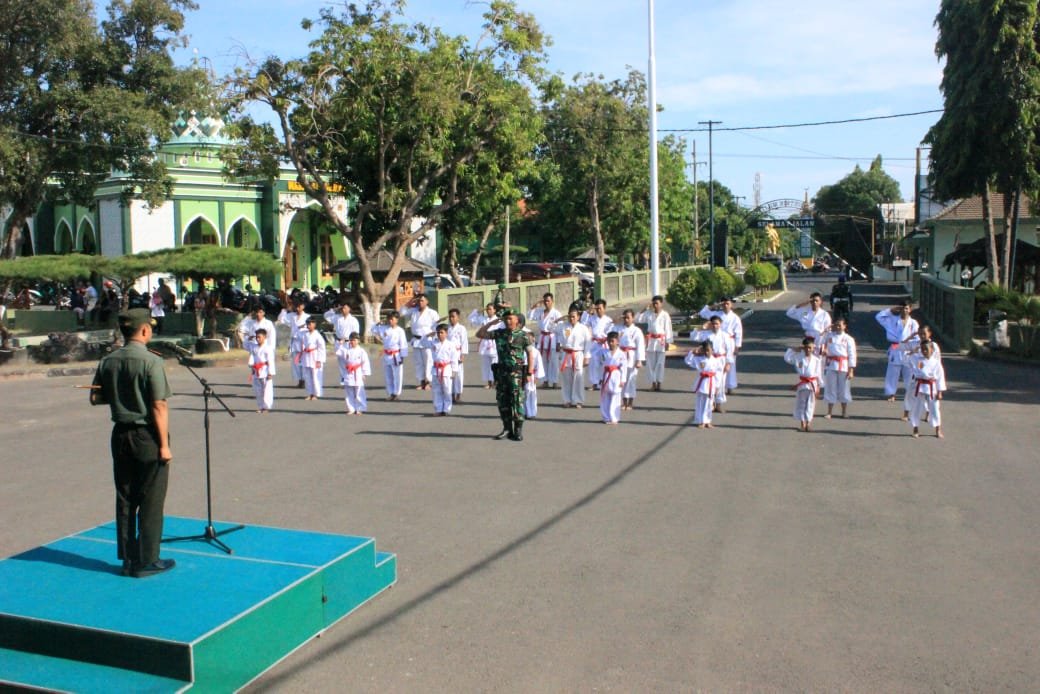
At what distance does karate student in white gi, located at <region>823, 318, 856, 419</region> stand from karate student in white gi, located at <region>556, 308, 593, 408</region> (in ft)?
12.1

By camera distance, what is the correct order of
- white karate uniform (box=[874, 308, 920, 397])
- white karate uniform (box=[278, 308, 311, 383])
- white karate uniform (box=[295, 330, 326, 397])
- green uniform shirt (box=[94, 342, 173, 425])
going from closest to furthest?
1. green uniform shirt (box=[94, 342, 173, 425])
2. white karate uniform (box=[874, 308, 920, 397])
3. white karate uniform (box=[295, 330, 326, 397])
4. white karate uniform (box=[278, 308, 311, 383])

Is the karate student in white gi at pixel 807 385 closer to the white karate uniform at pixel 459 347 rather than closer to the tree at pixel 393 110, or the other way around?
the white karate uniform at pixel 459 347

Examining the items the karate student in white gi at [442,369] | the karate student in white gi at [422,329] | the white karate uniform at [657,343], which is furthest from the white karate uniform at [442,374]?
the white karate uniform at [657,343]

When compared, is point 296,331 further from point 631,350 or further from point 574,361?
point 631,350

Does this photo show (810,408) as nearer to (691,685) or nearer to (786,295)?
(691,685)

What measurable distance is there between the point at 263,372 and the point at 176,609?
10224 mm

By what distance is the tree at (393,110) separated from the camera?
2378 centimetres

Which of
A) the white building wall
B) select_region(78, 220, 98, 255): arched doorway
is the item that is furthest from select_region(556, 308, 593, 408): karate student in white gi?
select_region(78, 220, 98, 255): arched doorway

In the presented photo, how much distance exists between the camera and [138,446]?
623cm

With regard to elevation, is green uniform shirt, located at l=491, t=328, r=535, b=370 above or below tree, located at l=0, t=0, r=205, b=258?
below

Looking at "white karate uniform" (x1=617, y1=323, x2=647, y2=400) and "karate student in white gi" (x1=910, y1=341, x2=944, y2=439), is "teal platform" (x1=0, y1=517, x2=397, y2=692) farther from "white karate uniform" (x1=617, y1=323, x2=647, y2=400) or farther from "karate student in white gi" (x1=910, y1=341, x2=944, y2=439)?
"white karate uniform" (x1=617, y1=323, x2=647, y2=400)

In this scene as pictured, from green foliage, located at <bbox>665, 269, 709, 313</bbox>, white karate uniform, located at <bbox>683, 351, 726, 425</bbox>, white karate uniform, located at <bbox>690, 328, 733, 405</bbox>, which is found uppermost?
green foliage, located at <bbox>665, 269, 709, 313</bbox>

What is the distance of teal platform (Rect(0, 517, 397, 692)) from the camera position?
519cm

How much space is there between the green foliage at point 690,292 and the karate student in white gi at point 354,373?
1534cm
